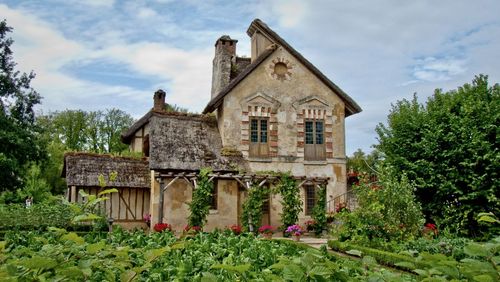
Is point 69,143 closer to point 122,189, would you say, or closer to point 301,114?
point 122,189

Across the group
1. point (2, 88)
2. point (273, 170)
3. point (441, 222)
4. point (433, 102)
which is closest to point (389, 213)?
point (441, 222)

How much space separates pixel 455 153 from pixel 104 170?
15132 mm

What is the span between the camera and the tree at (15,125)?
23.9 metres

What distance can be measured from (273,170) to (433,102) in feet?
23.8

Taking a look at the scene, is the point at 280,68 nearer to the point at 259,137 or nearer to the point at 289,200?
the point at 259,137

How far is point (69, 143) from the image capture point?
159 ft

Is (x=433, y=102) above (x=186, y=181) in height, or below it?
above

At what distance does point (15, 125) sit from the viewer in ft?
81.4

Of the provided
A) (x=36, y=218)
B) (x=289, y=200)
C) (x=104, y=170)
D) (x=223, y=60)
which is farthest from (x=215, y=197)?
(x=36, y=218)

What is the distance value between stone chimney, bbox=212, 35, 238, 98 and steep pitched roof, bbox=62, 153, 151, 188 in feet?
18.2

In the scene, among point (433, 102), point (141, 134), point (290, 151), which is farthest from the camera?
point (141, 134)

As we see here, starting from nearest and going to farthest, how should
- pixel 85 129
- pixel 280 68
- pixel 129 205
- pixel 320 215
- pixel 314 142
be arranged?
pixel 320 215 → pixel 314 142 → pixel 280 68 → pixel 129 205 → pixel 85 129

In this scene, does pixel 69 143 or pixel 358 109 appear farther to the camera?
pixel 69 143

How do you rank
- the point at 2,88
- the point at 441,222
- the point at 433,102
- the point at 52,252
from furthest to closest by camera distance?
the point at 2,88 < the point at 433,102 < the point at 441,222 < the point at 52,252
